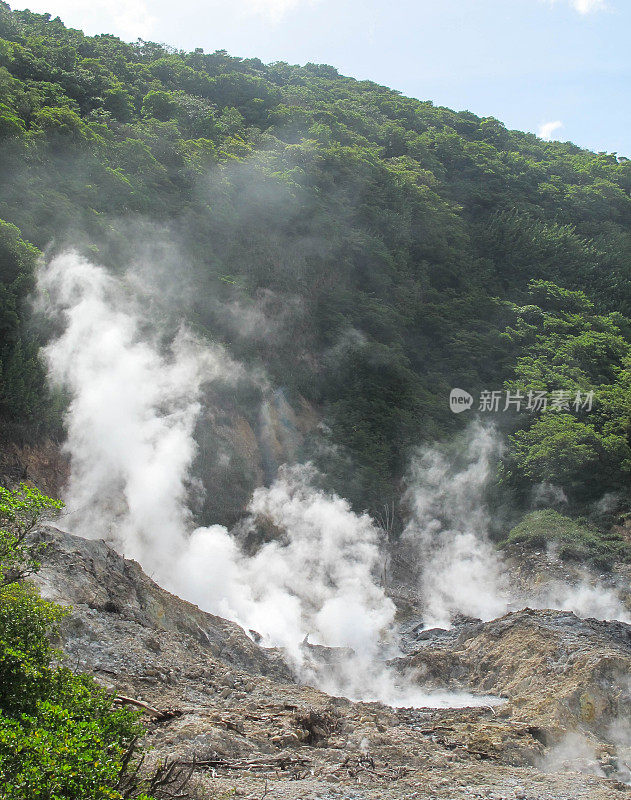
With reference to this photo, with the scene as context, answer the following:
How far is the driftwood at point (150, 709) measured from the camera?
9.26 m

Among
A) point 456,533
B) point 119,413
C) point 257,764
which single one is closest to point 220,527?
point 119,413

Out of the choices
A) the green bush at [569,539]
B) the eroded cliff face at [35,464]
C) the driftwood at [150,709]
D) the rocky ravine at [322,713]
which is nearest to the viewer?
the rocky ravine at [322,713]

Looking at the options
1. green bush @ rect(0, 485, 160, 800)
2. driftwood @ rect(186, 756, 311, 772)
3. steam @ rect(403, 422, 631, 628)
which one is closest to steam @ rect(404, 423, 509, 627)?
steam @ rect(403, 422, 631, 628)

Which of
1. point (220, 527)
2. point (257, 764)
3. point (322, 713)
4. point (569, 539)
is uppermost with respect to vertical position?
point (569, 539)

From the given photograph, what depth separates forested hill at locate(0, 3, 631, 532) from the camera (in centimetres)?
2402

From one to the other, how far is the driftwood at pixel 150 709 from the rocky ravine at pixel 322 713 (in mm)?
102

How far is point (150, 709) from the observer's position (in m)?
9.53

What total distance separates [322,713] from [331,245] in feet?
81.3

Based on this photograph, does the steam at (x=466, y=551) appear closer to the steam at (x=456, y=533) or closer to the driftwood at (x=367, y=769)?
the steam at (x=456, y=533)

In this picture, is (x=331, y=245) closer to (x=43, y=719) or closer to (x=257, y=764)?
(x=257, y=764)

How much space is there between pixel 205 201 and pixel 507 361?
51.2 ft

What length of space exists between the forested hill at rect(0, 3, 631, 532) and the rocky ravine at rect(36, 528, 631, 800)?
23.9 ft

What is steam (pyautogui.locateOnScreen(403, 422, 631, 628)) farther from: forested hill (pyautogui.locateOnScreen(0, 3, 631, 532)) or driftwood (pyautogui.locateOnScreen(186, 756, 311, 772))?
driftwood (pyautogui.locateOnScreen(186, 756, 311, 772))

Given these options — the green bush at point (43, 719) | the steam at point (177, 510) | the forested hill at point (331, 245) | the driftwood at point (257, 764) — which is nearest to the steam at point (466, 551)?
the forested hill at point (331, 245)
